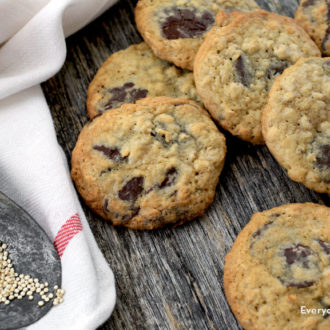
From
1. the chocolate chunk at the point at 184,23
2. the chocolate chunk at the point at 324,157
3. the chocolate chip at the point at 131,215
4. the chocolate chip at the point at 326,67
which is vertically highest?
the chocolate chunk at the point at 184,23

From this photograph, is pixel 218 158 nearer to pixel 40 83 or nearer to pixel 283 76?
pixel 283 76

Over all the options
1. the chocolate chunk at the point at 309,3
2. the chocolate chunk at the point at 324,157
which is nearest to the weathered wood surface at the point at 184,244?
the chocolate chunk at the point at 324,157

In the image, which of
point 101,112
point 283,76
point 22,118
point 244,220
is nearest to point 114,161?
point 101,112

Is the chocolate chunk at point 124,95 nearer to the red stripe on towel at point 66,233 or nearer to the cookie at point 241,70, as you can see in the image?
the cookie at point 241,70

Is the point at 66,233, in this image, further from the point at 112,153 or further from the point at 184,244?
the point at 184,244

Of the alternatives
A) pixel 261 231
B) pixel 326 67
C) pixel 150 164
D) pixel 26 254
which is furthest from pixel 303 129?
pixel 26 254

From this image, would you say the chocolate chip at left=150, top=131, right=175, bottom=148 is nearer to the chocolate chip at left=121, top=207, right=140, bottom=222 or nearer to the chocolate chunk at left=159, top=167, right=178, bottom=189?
the chocolate chunk at left=159, top=167, right=178, bottom=189

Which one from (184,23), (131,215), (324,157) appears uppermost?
(184,23)
